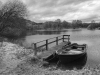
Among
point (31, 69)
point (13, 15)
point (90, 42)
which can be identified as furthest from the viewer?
point (13, 15)

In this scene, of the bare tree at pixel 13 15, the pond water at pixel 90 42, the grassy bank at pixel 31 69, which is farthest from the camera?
the bare tree at pixel 13 15

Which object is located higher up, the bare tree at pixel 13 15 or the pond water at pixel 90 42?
the bare tree at pixel 13 15

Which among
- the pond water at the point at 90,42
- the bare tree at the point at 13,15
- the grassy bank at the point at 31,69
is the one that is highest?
the bare tree at the point at 13,15

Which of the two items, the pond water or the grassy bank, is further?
the pond water

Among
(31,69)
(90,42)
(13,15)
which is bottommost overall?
(90,42)

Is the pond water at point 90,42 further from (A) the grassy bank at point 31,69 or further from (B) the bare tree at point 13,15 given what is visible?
(B) the bare tree at point 13,15

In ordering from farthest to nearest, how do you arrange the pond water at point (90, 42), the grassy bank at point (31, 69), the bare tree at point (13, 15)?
the bare tree at point (13, 15) < the pond water at point (90, 42) < the grassy bank at point (31, 69)

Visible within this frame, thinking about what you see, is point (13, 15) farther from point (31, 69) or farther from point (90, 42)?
point (31, 69)

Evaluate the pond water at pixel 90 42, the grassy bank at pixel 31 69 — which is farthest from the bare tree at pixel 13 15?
the grassy bank at pixel 31 69

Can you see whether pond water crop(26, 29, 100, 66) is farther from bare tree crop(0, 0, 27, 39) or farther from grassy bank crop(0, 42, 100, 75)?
bare tree crop(0, 0, 27, 39)

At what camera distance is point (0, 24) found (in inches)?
658

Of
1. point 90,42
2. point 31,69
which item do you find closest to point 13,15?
point 90,42

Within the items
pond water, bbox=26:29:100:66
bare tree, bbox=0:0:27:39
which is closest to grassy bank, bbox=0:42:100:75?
pond water, bbox=26:29:100:66

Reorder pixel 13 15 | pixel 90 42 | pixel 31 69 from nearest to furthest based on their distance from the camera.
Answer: pixel 31 69 < pixel 90 42 < pixel 13 15
